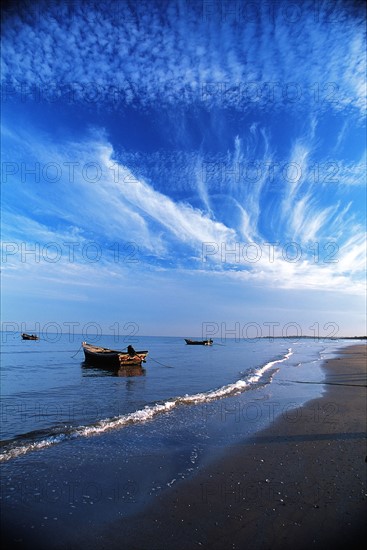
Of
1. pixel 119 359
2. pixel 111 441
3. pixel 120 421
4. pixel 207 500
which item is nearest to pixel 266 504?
pixel 207 500

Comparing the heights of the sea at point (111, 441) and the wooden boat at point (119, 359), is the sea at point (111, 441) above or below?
above

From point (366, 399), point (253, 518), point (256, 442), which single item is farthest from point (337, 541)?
point (366, 399)

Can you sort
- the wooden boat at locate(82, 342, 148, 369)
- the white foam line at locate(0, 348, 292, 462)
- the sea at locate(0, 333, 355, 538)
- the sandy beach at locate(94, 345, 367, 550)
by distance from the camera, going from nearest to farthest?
the sandy beach at locate(94, 345, 367, 550) < the sea at locate(0, 333, 355, 538) < the white foam line at locate(0, 348, 292, 462) < the wooden boat at locate(82, 342, 148, 369)

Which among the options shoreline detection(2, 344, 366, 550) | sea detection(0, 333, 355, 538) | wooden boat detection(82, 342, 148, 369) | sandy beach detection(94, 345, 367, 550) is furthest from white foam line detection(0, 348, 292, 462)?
wooden boat detection(82, 342, 148, 369)

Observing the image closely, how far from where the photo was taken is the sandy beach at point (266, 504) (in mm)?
3895

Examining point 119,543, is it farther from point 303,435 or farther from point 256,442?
point 303,435

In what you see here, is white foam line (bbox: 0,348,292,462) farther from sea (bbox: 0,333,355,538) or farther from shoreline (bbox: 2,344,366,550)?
shoreline (bbox: 2,344,366,550)

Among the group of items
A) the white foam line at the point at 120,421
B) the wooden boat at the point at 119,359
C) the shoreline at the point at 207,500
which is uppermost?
the shoreline at the point at 207,500

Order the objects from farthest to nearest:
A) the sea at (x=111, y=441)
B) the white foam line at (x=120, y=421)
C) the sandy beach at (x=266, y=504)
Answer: the white foam line at (x=120, y=421) < the sea at (x=111, y=441) < the sandy beach at (x=266, y=504)

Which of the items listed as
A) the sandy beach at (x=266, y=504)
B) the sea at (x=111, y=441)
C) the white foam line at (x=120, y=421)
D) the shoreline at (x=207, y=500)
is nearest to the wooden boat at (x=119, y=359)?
the sea at (x=111, y=441)

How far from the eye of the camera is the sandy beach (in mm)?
3895

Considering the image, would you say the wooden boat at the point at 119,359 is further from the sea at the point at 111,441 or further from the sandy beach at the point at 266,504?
the sandy beach at the point at 266,504

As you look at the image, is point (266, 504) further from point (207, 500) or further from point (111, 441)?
point (111, 441)

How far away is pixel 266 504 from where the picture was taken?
15.3 feet
